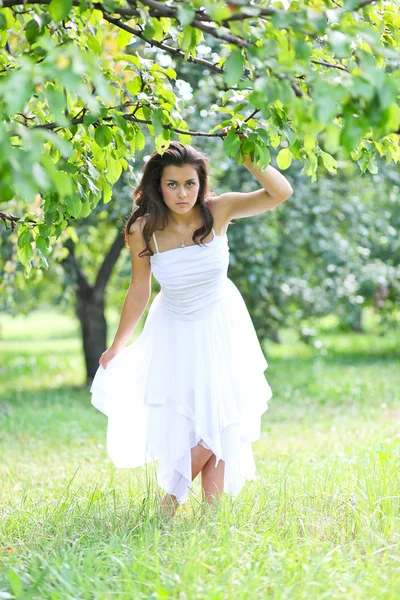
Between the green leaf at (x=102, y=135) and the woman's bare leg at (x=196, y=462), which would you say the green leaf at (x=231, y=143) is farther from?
the woman's bare leg at (x=196, y=462)

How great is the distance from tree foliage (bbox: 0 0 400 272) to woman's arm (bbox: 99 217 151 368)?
350 mm

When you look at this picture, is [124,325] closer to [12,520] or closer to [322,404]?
[12,520]

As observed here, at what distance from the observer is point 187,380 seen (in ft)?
12.5

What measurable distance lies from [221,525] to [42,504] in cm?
119

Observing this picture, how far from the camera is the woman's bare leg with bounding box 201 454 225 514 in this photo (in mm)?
3885

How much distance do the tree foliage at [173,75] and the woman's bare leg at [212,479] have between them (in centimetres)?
136

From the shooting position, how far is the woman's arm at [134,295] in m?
3.92

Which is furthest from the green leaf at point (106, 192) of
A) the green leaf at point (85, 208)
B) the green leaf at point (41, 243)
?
the green leaf at point (41, 243)

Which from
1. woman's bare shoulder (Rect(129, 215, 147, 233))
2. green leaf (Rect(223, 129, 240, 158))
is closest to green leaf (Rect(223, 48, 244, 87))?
green leaf (Rect(223, 129, 240, 158))

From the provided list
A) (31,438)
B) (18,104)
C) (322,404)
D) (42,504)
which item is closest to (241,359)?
(42,504)

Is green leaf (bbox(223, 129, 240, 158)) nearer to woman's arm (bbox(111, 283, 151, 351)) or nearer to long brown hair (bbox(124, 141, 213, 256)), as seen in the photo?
long brown hair (bbox(124, 141, 213, 256))

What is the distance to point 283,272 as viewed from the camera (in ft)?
33.8

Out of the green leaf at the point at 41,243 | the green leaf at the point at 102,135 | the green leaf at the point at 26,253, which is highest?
the green leaf at the point at 102,135

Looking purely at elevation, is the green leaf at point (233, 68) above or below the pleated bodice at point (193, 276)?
above
